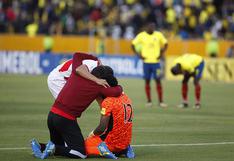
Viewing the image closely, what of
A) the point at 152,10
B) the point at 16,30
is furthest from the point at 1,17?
the point at 152,10

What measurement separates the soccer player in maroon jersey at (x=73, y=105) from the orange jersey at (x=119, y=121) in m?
0.13

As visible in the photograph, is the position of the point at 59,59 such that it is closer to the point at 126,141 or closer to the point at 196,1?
the point at 196,1

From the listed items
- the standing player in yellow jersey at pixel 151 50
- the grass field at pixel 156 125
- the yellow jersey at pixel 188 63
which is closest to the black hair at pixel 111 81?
the grass field at pixel 156 125

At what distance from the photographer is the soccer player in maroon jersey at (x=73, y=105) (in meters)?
13.2

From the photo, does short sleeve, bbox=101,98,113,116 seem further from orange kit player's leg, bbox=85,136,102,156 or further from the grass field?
the grass field

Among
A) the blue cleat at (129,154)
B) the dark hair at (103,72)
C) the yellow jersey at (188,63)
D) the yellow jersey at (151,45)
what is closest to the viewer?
the dark hair at (103,72)

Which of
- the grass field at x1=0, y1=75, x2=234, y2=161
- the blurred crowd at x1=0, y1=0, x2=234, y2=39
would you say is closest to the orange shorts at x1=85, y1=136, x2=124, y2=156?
the grass field at x1=0, y1=75, x2=234, y2=161

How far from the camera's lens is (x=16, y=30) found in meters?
48.1

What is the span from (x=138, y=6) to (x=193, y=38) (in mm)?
4378

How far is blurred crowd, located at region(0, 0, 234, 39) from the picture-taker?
148ft

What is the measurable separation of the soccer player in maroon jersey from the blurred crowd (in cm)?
3098

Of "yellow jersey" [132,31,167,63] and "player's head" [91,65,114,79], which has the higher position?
"player's head" [91,65,114,79]

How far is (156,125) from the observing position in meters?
19.4

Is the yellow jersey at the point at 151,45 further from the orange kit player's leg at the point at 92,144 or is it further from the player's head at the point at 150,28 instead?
the orange kit player's leg at the point at 92,144
